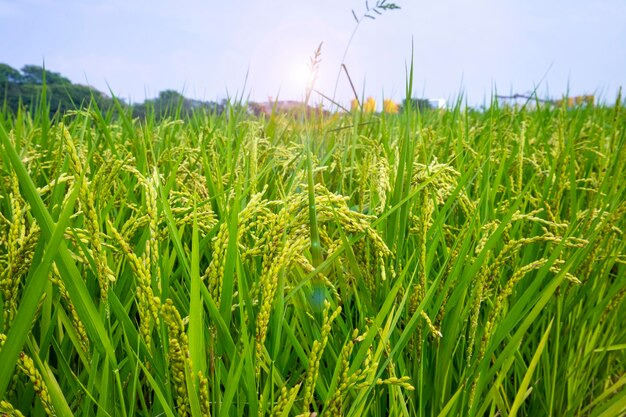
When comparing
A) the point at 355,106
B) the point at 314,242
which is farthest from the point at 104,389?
the point at 355,106

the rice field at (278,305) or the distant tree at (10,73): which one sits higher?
the distant tree at (10,73)

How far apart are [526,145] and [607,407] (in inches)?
63.4

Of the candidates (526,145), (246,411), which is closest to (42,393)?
(246,411)

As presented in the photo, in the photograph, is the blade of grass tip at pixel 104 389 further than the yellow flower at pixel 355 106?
No

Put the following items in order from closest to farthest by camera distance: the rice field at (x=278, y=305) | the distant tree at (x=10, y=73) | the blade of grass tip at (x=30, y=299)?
1. the blade of grass tip at (x=30, y=299)
2. the rice field at (x=278, y=305)
3. the distant tree at (x=10, y=73)

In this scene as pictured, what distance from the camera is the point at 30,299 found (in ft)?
2.16

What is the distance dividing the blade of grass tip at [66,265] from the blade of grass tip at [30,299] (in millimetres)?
18

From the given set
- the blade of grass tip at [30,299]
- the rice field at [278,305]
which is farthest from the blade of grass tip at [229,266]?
the blade of grass tip at [30,299]

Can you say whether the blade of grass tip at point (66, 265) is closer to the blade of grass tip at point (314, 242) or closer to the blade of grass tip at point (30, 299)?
the blade of grass tip at point (30, 299)

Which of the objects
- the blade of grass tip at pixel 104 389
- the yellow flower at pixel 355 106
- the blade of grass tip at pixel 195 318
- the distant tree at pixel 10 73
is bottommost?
the blade of grass tip at pixel 104 389

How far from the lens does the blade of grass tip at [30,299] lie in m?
0.64

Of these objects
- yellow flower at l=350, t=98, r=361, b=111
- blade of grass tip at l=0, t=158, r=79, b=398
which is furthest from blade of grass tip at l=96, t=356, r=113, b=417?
yellow flower at l=350, t=98, r=361, b=111

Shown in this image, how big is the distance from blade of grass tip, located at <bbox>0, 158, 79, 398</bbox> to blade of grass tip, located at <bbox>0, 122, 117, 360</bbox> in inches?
0.7

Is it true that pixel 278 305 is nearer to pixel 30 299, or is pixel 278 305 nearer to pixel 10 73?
pixel 30 299
